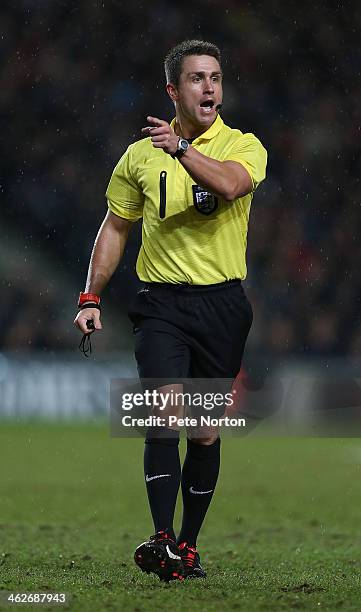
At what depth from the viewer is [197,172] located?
4055 millimetres

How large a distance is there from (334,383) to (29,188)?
4751mm

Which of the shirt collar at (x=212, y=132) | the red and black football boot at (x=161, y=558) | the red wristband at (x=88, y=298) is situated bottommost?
the red and black football boot at (x=161, y=558)

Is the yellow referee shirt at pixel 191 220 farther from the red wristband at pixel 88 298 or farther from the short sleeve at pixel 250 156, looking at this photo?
the red wristband at pixel 88 298

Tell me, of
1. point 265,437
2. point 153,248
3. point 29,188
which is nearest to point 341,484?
point 265,437

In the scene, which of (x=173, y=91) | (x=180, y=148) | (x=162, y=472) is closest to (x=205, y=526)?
(x=162, y=472)

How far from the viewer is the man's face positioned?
14.5ft

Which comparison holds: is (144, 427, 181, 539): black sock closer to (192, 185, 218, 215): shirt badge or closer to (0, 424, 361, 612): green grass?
(0, 424, 361, 612): green grass

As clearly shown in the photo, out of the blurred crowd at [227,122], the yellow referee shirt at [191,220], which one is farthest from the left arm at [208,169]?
the blurred crowd at [227,122]

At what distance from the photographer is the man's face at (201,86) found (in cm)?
443

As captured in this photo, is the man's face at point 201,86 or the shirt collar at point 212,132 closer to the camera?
the man's face at point 201,86

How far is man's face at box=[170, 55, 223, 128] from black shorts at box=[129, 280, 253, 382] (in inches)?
26.1

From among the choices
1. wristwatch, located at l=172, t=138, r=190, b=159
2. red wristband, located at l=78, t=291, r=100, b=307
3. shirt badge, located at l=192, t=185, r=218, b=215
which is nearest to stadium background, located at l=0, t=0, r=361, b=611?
red wristband, located at l=78, t=291, r=100, b=307

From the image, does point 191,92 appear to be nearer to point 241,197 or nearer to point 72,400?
point 241,197

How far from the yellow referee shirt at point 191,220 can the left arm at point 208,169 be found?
0.39ft
